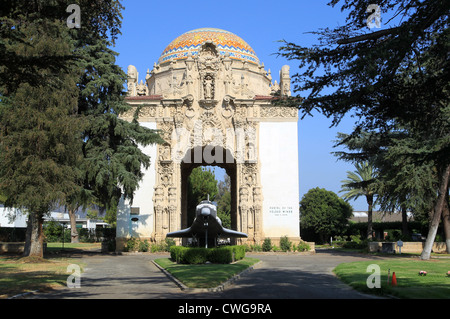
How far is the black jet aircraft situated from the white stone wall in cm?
818

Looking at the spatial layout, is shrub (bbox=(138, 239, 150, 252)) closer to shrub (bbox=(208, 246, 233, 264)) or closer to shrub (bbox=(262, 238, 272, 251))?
shrub (bbox=(262, 238, 272, 251))

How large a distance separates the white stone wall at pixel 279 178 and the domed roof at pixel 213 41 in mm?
10802

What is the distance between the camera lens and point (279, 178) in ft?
123

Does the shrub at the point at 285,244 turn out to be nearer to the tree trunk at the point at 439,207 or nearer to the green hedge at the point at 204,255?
the tree trunk at the point at 439,207

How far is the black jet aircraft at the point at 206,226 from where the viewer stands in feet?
80.0

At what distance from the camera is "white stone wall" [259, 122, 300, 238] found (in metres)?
36.8

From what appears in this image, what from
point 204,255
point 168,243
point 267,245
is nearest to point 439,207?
point 267,245

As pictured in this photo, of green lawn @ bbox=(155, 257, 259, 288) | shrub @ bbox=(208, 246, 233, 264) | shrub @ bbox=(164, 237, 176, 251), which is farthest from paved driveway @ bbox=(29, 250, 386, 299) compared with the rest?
shrub @ bbox=(164, 237, 176, 251)

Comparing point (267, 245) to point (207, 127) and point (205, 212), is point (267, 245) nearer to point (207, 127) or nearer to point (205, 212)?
point (207, 127)

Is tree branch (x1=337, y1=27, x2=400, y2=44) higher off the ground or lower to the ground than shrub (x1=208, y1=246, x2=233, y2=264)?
higher

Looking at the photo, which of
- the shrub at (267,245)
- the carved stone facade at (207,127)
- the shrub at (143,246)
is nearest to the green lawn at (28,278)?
the shrub at (143,246)

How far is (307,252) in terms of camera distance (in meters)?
35.7

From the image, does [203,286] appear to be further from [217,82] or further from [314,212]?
[314,212]
